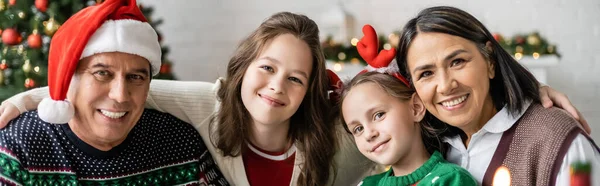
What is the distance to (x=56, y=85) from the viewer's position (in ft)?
5.85

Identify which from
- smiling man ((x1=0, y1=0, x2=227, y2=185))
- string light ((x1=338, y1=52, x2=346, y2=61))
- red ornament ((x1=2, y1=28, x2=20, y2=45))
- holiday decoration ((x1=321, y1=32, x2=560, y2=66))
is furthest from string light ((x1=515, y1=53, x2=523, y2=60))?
red ornament ((x1=2, y1=28, x2=20, y2=45))

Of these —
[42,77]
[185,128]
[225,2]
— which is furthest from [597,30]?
[42,77]

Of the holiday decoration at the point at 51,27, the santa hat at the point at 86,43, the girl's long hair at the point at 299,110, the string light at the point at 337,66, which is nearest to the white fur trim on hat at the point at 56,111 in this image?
the santa hat at the point at 86,43

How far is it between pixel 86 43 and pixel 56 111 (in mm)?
222

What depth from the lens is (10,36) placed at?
3139 millimetres

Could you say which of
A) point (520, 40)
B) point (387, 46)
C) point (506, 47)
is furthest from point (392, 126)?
point (520, 40)

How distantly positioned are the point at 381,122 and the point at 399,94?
0.36ft

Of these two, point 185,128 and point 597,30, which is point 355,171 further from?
point 597,30

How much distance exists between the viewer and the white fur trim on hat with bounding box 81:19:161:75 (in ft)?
5.88

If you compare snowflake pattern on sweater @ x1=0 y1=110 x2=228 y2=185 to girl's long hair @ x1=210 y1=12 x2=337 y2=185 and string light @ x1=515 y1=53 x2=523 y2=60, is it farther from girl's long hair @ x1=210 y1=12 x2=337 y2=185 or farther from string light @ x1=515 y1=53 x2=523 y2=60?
string light @ x1=515 y1=53 x2=523 y2=60

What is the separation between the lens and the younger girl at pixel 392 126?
73.5 inches

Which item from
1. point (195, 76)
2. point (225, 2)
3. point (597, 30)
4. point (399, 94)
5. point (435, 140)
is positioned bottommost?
point (195, 76)

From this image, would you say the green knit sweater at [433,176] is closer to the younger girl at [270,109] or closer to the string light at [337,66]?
the younger girl at [270,109]

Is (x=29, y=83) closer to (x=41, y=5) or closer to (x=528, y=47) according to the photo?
(x=41, y=5)
